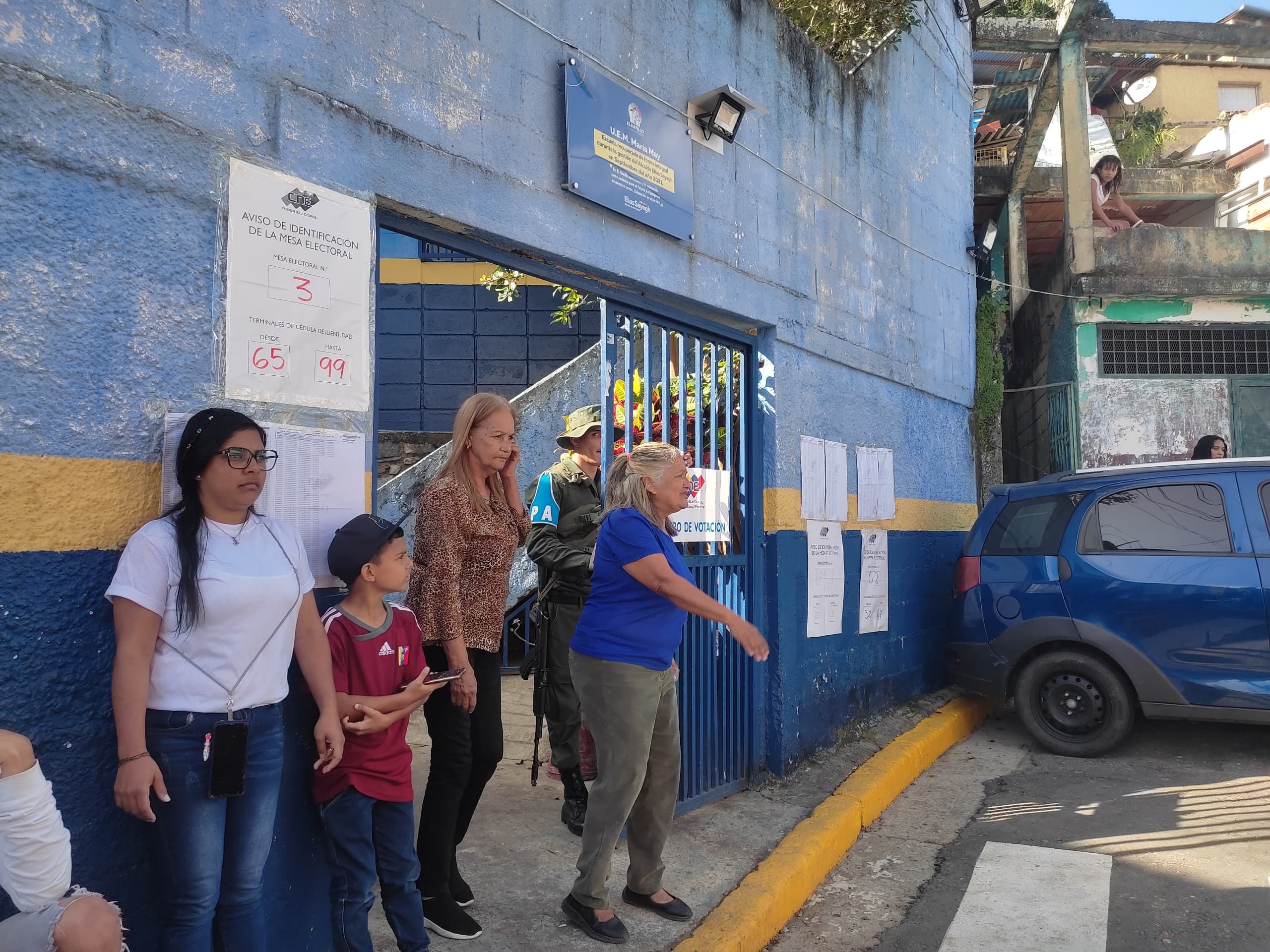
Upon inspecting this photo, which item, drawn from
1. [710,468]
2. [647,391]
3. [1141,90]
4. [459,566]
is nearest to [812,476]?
[710,468]

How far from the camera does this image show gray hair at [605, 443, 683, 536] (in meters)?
3.60

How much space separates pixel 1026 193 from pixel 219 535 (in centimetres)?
1226

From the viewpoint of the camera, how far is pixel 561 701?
178 inches

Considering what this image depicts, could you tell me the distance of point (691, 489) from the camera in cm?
505

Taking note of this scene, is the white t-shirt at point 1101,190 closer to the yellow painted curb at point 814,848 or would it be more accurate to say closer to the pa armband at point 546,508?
the yellow painted curb at point 814,848

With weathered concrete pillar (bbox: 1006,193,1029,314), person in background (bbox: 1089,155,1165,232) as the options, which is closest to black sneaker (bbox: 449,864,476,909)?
weathered concrete pillar (bbox: 1006,193,1029,314)

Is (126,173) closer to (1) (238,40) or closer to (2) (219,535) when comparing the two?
(1) (238,40)

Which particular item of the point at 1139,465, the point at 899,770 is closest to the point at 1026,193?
the point at 1139,465

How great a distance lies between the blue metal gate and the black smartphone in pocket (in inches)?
90.6

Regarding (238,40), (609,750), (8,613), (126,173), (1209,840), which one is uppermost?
(238,40)

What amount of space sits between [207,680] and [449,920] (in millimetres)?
1474

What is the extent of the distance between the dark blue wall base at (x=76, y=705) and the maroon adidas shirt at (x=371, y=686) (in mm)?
559

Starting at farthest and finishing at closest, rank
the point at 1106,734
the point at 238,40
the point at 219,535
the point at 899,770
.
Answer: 1. the point at 1106,734
2. the point at 899,770
3. the point at 238,40
4. the point at 219,535

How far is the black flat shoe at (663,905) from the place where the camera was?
12.1 feet
